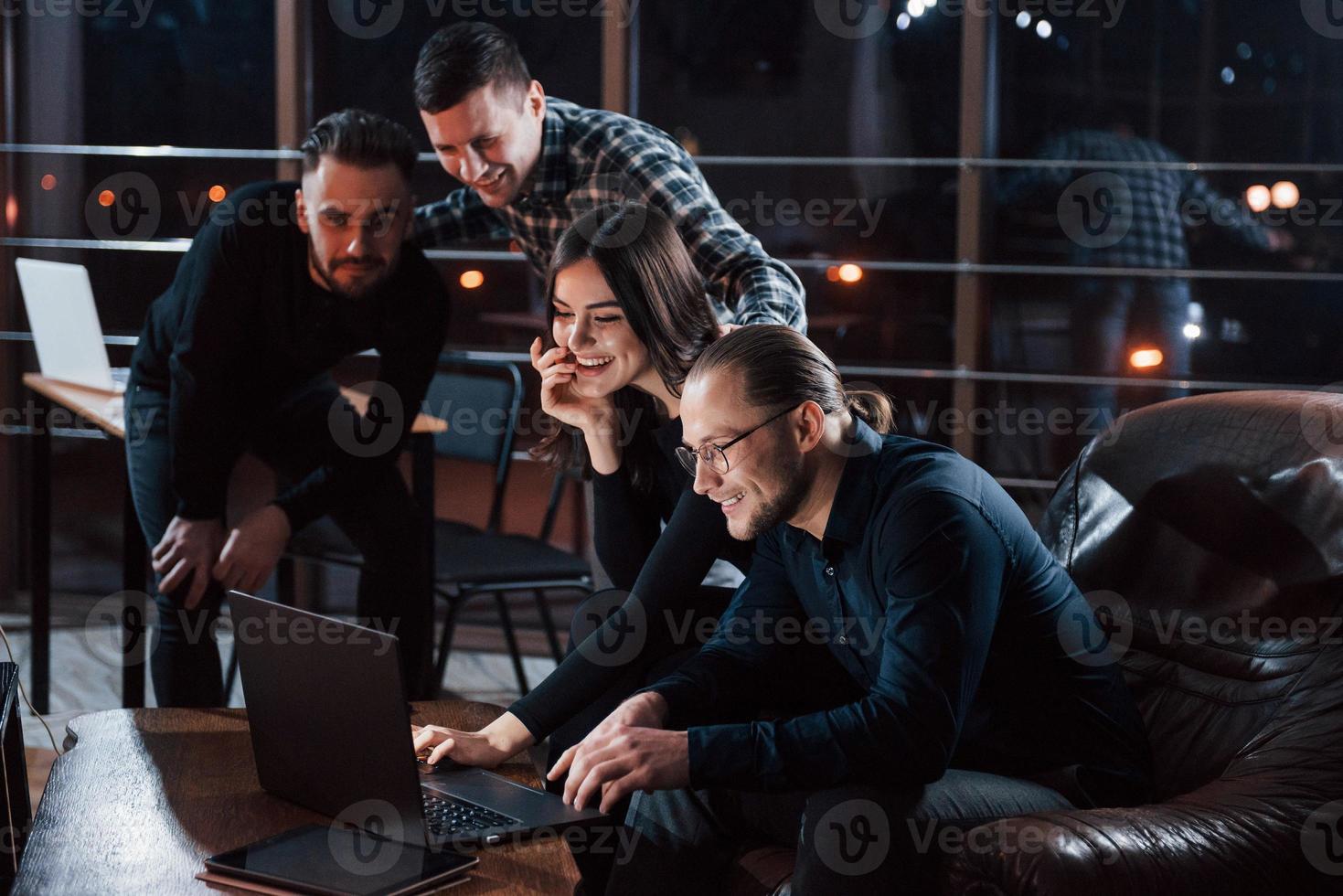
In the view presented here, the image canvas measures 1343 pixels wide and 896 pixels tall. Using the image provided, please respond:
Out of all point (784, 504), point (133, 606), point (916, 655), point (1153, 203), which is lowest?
point (133, 606)

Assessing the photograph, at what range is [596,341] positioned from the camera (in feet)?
6.74

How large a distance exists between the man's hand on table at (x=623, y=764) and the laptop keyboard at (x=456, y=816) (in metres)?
0.08

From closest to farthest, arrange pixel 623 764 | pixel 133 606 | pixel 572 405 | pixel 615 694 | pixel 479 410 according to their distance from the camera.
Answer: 1. pixel 623 764
2. pixel 615 694
3. pixel 572 405
4. pixel 133 606
5. pixel 479 410

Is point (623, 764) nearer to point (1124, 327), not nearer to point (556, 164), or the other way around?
point (556, 164)

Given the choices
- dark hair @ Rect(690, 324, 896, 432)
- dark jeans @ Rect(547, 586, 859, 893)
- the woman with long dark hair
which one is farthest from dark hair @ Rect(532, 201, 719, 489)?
dark jeans @ Rect(547, 586, 859, 893)

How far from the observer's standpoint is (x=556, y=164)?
2.54 metres

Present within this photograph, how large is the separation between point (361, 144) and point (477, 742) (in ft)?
3.91

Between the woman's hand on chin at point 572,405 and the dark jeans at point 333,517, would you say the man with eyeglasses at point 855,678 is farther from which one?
the dark jeans at point 333,517

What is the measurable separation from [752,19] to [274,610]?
2.80 m

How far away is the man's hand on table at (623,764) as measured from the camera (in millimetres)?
1484

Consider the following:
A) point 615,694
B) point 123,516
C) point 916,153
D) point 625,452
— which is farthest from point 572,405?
point 916,153

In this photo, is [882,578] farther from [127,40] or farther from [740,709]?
[127,40]

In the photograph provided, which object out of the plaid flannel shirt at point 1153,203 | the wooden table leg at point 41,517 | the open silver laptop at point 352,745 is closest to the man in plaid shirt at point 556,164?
the open silver laptop at point 352,745

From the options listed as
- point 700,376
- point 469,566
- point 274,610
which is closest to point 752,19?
point 469,566
